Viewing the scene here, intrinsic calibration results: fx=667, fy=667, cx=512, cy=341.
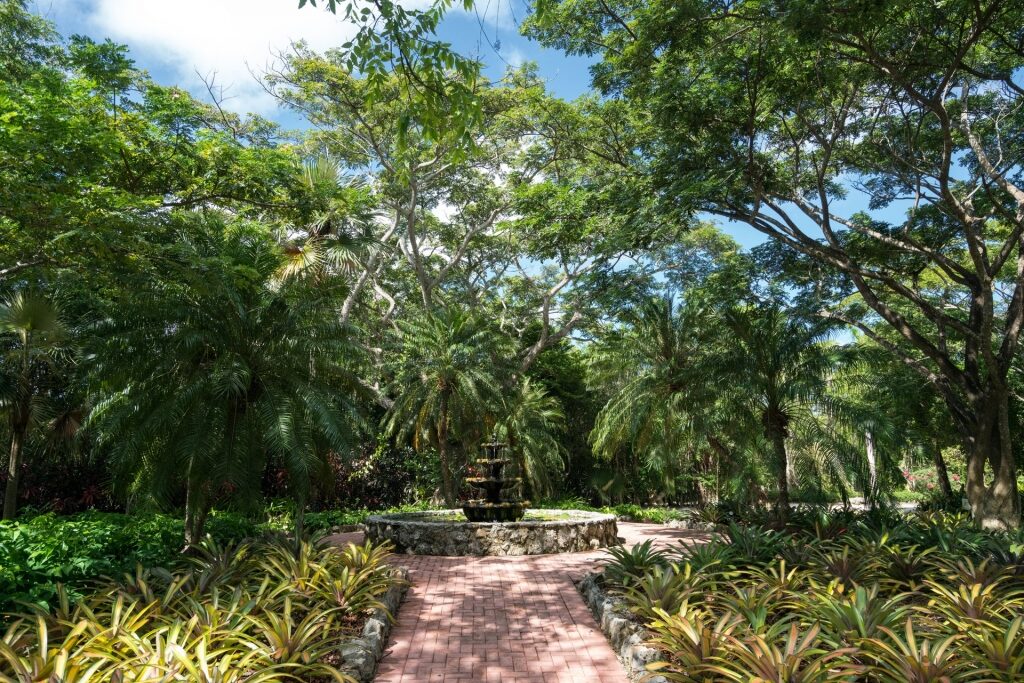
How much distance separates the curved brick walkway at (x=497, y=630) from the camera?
18.8 feet

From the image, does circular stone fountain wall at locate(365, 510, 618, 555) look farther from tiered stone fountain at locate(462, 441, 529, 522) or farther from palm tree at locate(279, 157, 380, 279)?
palm tree at locate(279, 157, 380, 279)

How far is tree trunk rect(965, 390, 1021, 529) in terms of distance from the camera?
11.8m

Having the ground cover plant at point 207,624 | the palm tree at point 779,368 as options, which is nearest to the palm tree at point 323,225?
the ground cover plant at point 207,624

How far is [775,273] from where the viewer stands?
14.2 meters

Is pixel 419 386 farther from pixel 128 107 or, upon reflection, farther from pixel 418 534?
pixel 128 107

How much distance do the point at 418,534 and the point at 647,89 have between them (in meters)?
8.81

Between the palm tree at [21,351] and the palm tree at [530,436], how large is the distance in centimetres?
1165

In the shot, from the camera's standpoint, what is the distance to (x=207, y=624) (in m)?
5.16

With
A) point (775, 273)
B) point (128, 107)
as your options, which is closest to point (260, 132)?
point (128, 107)

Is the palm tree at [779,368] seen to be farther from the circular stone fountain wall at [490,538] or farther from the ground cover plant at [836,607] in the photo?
the circular stone fountain wall at [490,538]

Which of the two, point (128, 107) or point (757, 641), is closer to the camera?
point (757, 641)

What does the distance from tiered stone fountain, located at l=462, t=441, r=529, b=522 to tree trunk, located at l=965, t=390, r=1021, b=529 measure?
338 inches

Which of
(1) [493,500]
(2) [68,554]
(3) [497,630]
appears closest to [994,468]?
(1) [493,500]

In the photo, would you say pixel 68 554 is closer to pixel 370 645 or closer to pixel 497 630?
pixel 370 645
